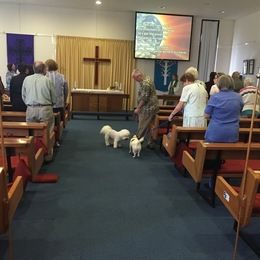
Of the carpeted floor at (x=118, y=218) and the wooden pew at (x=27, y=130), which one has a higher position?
the wooden pew at (x=27, y=130)

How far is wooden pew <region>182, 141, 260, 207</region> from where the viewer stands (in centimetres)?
287

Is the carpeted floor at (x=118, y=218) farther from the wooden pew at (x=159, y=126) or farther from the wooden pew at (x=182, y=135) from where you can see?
the wooden pew at (x=159, y=126)

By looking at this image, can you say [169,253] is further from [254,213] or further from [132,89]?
[132,89]

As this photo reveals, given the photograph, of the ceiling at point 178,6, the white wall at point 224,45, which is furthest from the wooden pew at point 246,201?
the white wall at point 224,45

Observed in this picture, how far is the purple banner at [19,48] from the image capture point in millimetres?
9148

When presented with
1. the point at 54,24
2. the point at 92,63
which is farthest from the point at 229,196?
the point at 54,24

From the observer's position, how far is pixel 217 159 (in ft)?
9.74

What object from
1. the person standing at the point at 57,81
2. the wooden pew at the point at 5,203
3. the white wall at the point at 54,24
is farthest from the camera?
the white wall at the point at 54,24

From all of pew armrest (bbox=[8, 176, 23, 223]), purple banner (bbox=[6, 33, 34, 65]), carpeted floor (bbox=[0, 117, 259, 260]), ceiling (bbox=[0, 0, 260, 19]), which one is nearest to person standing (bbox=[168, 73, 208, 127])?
carpeted floor (bbox=[0, 117, 259, 260])

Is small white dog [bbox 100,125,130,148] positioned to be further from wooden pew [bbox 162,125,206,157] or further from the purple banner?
the purple banner

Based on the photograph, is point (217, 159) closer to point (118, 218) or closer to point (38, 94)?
point (118, 218)

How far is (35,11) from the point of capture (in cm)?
915

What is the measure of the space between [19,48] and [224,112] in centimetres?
783

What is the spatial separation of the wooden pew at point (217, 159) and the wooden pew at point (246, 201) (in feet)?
1.56
